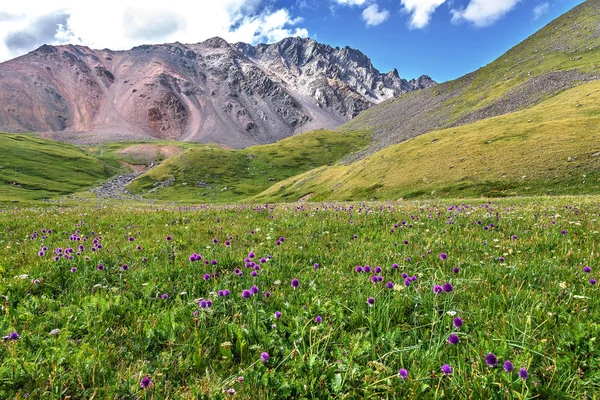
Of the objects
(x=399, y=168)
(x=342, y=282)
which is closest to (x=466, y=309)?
(x=342, y=282)

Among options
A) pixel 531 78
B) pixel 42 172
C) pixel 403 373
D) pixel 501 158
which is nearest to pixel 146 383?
pixel 403 373

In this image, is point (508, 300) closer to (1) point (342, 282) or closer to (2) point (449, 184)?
(1) point (342, 282)

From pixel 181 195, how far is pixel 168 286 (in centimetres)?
13847

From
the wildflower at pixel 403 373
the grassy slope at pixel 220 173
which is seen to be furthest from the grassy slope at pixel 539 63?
the wildflower at pixel 403 373

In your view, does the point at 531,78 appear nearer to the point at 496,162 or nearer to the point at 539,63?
the point at 539,63

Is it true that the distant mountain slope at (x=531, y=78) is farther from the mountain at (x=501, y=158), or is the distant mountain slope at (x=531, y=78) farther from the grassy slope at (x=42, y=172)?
the grassy slope at (x=42, y=172)

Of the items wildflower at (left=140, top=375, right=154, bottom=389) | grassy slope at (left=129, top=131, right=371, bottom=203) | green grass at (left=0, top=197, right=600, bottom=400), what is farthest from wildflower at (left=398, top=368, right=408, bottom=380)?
grassy slope at (left=129, top=131, right=371, bottom=203)

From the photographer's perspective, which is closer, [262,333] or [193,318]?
[262,333]

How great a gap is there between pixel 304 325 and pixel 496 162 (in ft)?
206

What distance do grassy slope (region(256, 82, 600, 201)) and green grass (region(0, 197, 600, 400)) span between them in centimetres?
4804

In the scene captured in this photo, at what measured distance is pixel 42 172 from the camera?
147 metres

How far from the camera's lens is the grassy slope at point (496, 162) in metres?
46.1

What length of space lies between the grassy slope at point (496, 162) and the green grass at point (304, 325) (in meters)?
48.0

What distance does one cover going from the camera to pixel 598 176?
41969 millimetres
